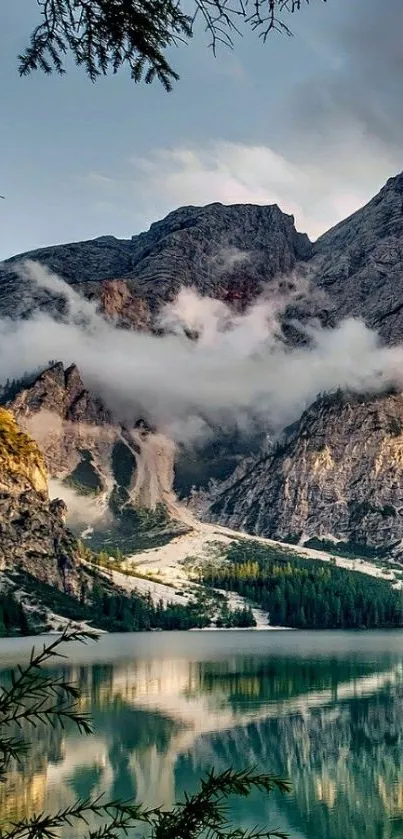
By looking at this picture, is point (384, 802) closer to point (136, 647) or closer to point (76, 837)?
point (76, 837)

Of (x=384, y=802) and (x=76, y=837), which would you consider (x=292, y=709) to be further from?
(x=76, y=837)

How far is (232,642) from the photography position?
185m

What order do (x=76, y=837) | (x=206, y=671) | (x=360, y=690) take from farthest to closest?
(x=206, y=671), (x=360, y=690), (x=76, y=837)

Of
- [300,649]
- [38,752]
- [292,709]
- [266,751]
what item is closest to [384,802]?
[266,751]

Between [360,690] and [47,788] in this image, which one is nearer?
[47,788]

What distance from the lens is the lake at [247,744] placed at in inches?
1655

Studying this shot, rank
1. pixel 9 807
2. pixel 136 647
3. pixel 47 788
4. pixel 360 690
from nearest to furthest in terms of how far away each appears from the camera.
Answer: pixel 9 807 < pixel 47 788 < pixel 360 690 < pixel 136 647

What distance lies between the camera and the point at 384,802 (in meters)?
43.8

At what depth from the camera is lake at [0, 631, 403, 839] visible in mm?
42031

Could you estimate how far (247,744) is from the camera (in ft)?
188

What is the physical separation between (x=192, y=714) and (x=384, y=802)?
31.4 metres

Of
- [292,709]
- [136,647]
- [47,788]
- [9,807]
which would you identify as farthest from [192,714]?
[136,647]

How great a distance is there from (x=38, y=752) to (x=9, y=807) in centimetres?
1732

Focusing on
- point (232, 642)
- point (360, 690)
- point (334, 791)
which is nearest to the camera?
point (334, 791)
